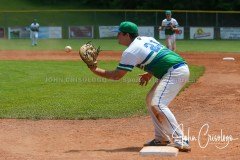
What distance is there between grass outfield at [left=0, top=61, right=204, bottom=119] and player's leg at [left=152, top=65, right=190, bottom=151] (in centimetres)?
323

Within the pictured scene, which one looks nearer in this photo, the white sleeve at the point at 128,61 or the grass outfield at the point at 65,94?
the white sleeve at the point at 128,61

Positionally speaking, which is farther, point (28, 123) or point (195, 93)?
point (195, 93)

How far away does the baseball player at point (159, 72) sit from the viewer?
25.6 feet

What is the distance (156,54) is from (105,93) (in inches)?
268

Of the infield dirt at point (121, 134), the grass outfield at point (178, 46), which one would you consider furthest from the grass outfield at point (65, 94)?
the grass outfield at point (178, 46)

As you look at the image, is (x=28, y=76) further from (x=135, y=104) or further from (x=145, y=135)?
(x=145, y=135)

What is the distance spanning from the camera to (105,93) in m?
14.6

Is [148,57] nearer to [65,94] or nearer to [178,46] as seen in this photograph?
[65,94]

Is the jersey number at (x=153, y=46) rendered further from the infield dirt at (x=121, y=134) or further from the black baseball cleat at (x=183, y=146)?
the infield dirt at (x=121, y=134)

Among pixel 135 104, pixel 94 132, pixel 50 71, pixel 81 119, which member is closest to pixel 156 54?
pixel 94 132

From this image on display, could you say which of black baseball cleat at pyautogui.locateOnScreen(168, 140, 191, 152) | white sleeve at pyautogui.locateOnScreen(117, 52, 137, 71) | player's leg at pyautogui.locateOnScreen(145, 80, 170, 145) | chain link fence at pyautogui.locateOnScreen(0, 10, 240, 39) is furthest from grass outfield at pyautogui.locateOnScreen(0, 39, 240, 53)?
white sleeve at pyautogui.locateOnScreen(117, 52, 137, 71)

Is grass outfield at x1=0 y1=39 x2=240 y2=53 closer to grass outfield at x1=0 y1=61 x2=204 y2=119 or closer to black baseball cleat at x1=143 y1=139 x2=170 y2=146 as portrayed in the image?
grass outfield at x1=0 y1=61 x2=204 y2=119

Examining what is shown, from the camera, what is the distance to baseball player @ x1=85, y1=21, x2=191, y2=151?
780 centimetres

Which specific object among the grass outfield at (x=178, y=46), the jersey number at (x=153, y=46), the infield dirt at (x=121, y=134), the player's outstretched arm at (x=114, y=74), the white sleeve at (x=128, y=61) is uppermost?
the jersey number at (x=153, y=46)
